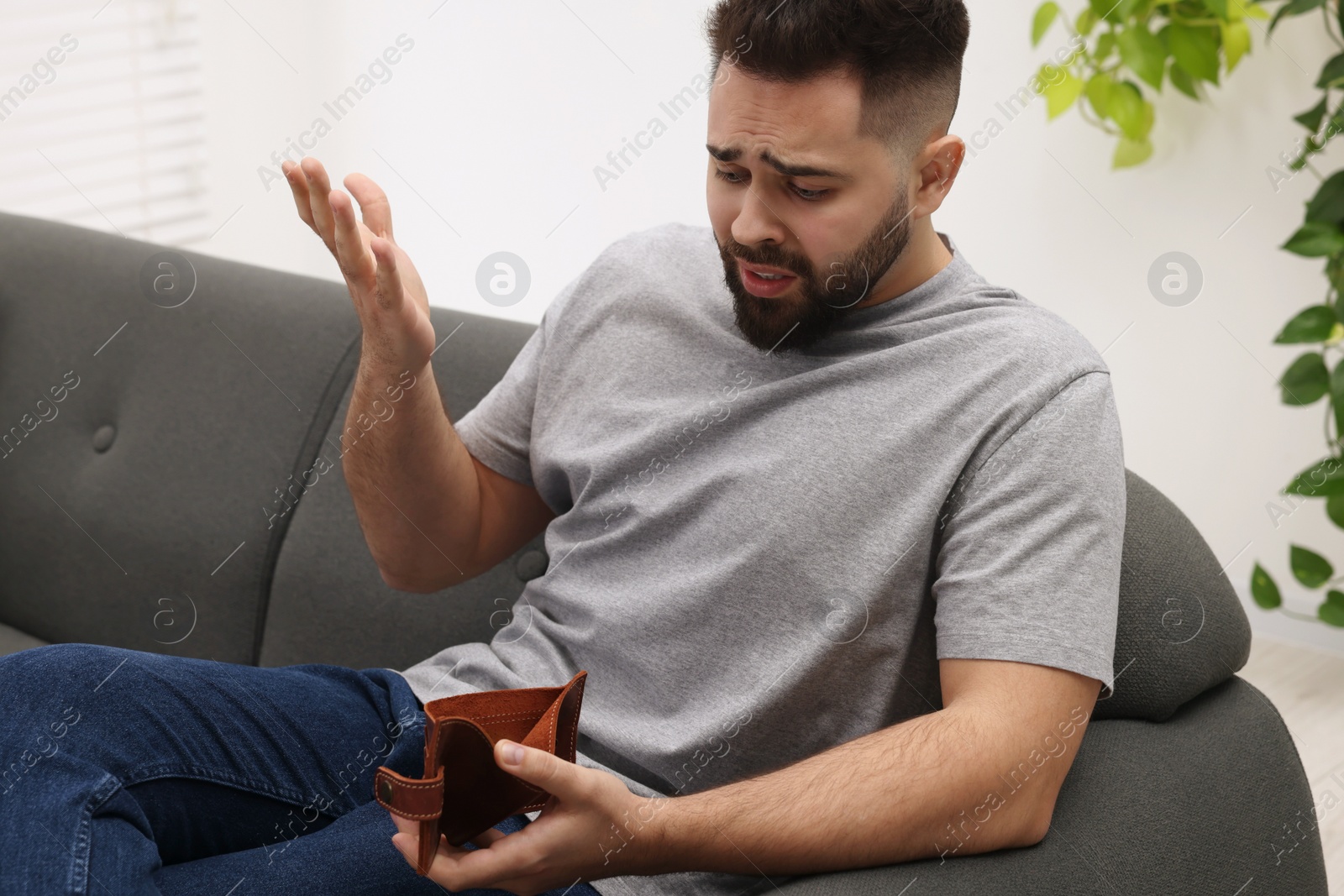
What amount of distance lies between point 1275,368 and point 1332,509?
1.53 ft

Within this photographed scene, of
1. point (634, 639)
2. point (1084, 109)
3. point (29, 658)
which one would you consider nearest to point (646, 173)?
point (1084, 109)

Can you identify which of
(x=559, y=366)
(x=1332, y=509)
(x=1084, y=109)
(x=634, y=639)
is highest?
(x=1084, y=109)

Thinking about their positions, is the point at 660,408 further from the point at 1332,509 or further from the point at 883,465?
the point at 1332,509

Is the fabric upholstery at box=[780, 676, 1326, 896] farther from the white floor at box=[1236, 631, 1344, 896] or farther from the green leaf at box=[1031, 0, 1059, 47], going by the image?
the green leaf at box=[1031, 0, 1059, 47]

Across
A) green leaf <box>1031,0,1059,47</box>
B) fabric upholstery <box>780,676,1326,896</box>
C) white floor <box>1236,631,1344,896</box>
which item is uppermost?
green leaf <box>1031,0,1059,47</box>

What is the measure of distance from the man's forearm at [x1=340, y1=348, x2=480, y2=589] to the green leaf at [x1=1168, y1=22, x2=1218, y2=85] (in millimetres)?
1669

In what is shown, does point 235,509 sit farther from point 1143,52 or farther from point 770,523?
point 1143,52

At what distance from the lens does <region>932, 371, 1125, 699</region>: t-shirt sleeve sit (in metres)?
0.93

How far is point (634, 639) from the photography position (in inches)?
44.3

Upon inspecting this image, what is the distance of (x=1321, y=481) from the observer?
209 cm

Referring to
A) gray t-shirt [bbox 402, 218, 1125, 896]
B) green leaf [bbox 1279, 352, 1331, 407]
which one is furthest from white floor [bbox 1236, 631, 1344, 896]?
gray t-shirt [bbox 402, 218, 1125, 896]

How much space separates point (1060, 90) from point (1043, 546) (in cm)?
163

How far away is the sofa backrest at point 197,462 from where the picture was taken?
146 centimetres

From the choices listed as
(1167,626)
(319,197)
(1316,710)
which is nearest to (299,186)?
(319,197)
